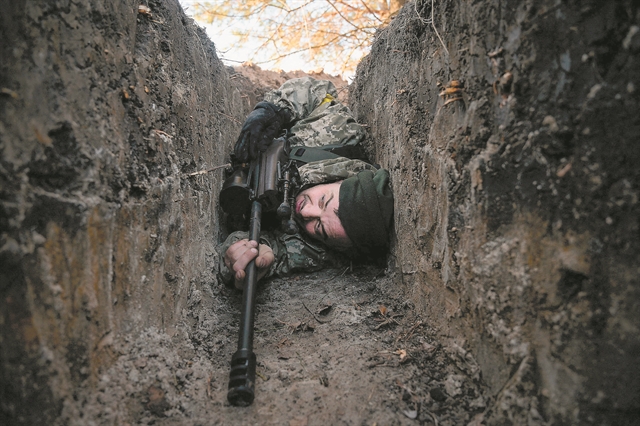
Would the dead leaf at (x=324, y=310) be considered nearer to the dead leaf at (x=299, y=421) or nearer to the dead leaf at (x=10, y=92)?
the dead leaf at (x=299, y=421)

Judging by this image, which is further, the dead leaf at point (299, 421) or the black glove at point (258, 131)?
the black glove at point (258, 131)

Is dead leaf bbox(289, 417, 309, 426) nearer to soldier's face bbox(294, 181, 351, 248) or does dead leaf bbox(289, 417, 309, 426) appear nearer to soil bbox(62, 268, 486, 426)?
soil bbox(62, 268, 486, 426)

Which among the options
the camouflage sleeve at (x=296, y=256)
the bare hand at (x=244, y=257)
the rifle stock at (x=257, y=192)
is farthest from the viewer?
the camouflage sleeve at (x=296, y=256)

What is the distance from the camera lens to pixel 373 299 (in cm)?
189

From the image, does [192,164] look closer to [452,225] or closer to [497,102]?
[452,225]

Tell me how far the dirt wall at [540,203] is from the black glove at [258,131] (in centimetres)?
126

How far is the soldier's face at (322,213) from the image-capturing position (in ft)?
6.97

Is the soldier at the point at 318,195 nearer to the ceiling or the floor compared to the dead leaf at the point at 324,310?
nearer to the ceiling

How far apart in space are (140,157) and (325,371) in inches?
40.3

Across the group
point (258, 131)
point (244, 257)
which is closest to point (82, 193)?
point (244, 257)

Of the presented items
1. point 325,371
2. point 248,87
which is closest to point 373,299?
point 325,371

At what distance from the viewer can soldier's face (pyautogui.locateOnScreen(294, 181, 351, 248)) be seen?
2.12 metres

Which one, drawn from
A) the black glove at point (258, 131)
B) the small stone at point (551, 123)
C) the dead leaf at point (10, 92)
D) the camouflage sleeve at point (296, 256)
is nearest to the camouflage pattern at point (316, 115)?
the black glove at point (258, 131)

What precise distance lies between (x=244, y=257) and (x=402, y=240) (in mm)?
772
